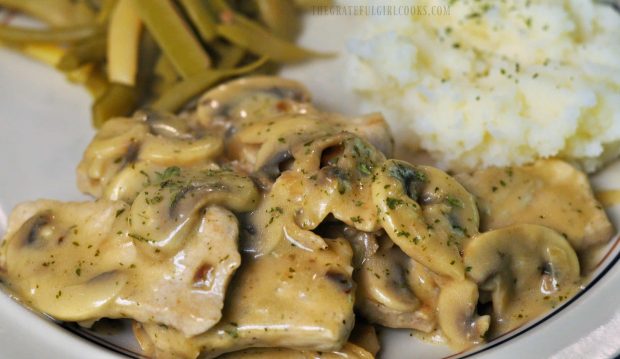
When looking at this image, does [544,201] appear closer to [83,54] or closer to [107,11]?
[83,54]

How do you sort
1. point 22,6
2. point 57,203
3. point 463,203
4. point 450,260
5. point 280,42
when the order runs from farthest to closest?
point 22,6 < point 280,42 < point 57,203 < point 463,203 < point 450,260

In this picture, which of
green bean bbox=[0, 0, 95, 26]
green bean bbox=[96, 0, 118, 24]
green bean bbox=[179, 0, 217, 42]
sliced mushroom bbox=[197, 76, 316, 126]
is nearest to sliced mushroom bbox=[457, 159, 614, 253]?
sliced mushroom bbox=[197, 76, 316, 126]

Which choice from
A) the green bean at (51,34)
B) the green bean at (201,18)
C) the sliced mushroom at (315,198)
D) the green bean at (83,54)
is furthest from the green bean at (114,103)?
the sliced mushroom at (315,198)

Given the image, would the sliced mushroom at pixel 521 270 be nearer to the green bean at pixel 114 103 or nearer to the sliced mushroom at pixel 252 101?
the sliced mushroom at pixel 252 101

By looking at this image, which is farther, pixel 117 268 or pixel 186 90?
pixel 186 90

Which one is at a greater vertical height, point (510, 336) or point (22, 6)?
point (22, 6)

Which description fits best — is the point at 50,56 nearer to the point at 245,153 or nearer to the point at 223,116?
the point at 223,116

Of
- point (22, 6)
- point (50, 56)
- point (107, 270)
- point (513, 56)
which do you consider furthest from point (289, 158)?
point (22, 6)

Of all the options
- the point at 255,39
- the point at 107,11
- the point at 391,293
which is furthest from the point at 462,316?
the point at 107,11
